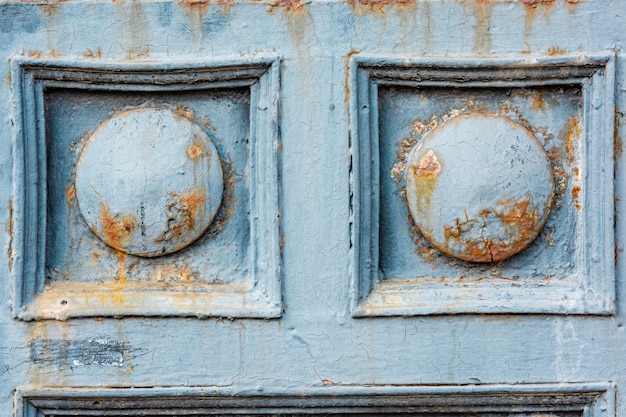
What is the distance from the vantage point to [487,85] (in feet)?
6.12

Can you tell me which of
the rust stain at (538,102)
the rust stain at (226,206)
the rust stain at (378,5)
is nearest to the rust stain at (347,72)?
the rust stain at (378,5)

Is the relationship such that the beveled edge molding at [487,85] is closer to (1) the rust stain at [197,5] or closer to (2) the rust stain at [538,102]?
(2) the rust stain at [538,102]

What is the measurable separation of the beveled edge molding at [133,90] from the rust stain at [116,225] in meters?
0.15

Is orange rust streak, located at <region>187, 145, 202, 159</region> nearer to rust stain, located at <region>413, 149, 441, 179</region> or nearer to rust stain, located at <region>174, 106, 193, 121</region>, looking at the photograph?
rust stain, located at <region>174, 106, 193, 121</region>

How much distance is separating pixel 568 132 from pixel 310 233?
A: 70 centimetres

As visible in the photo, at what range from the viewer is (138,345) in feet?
6.11

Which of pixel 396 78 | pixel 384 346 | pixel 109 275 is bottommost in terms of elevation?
pixel 384 346

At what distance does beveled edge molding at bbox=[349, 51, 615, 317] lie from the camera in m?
1.83

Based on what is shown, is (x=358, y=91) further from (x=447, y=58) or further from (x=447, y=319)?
(x=447, y=319)

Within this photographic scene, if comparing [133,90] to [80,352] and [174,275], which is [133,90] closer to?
[174,275]

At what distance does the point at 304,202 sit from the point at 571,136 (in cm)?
69

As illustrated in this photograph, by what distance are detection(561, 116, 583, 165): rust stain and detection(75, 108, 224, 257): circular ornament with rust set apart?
2.85ft

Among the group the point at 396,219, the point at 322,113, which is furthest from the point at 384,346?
the point at 322,113

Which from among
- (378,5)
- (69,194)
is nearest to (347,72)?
(378,5)
